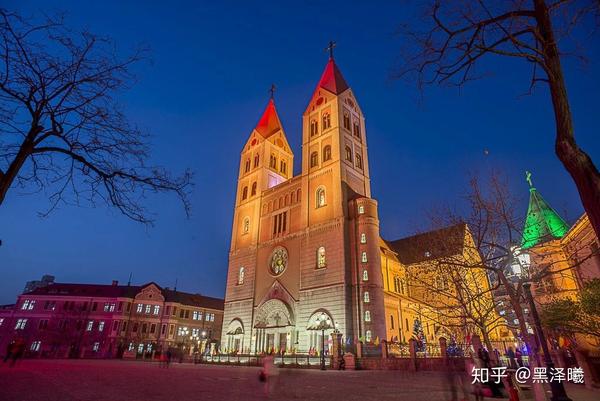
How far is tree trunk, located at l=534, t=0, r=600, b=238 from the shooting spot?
4651 mm

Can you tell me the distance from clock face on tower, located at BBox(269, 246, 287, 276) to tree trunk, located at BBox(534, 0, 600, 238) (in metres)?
33.9

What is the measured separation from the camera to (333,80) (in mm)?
45844

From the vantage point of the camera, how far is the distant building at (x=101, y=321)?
50562 millimetres

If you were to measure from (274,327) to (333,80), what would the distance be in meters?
33.2

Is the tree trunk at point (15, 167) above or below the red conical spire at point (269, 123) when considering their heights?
below

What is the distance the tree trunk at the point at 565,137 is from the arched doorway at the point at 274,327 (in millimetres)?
31223

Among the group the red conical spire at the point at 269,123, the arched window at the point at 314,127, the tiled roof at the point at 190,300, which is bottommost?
the tiled roof at the point at 190,300

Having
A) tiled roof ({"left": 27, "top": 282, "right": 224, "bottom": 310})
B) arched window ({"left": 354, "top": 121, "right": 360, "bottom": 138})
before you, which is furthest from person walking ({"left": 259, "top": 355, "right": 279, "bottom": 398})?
tiled roof ({"left": 27, "top": 282, "right": 224, "bottom": 310})

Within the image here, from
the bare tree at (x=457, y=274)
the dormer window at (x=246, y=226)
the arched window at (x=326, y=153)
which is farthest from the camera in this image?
the dormer window at (x=246, y=226)

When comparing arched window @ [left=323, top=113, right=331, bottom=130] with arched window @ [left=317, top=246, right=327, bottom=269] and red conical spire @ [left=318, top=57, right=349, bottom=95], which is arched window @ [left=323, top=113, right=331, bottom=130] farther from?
arched window @ [left=317, top=246, right=327, bottom=269]

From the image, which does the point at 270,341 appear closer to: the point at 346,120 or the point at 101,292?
the point at 346,120

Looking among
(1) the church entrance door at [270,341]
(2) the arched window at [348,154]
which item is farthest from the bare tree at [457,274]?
(2) the arched window at [348,154]

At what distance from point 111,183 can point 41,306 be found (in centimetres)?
6427

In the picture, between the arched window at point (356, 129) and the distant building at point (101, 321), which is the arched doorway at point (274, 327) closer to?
the distant building at point (101, 321)
